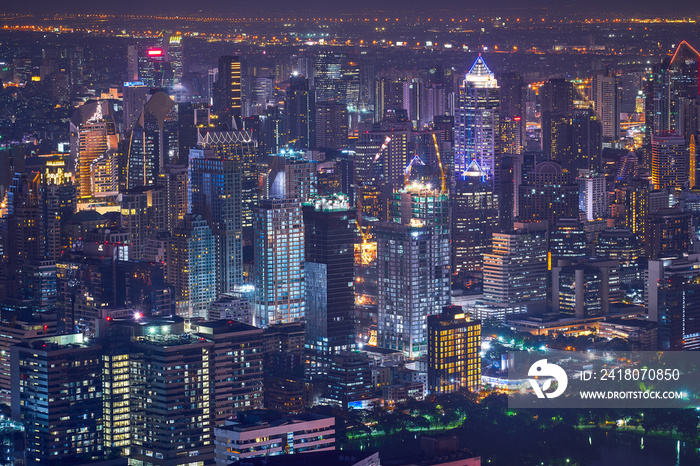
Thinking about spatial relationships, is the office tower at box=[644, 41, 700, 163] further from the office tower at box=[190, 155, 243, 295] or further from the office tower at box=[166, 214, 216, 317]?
the office tower at box=[166, 214, 216, 317]

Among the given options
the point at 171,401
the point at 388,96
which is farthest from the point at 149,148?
the point at 171,401

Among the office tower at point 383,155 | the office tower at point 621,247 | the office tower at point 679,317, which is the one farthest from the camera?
the office tower at point 383,155

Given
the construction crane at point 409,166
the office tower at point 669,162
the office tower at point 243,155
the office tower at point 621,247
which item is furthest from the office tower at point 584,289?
the office tower at point 669,162

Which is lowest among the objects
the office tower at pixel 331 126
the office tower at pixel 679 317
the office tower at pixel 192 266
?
the office tower at pixel 679 317

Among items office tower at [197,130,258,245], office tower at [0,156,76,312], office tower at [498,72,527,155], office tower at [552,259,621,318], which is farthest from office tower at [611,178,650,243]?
office tower at [0,156,76,312]

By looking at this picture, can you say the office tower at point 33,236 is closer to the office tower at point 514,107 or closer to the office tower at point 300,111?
the office tower at point 300,111

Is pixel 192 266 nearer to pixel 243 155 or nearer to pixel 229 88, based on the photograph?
pixel 243 155
